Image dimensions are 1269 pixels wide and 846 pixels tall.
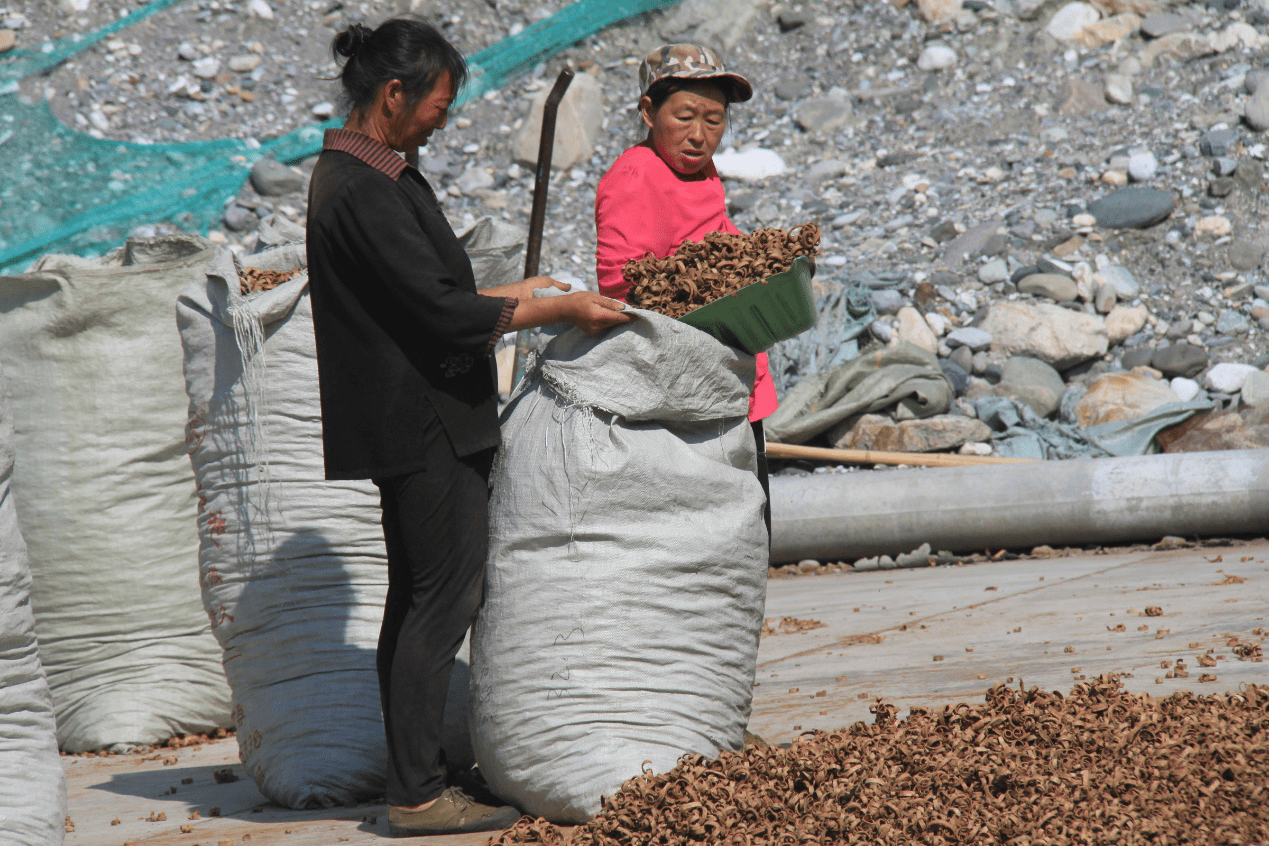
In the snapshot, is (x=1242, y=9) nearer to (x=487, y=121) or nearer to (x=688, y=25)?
(x=688, y=25)

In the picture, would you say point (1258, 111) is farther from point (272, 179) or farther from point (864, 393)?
point (272, 179)

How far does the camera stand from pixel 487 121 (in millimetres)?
10508

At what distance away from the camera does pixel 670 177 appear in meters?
2.79

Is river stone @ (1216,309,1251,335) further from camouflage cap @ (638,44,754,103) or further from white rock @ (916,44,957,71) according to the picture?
camouflage cap @ (638,44,754,103)

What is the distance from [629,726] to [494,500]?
1.65ft

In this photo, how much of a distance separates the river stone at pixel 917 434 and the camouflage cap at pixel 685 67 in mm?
3722

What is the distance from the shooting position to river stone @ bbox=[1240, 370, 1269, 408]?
6221mm

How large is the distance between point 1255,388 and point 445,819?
538 cm

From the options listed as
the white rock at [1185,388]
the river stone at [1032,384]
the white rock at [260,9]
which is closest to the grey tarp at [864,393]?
the river stone at [1032,384]

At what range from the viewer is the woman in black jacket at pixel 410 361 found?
7.29ft

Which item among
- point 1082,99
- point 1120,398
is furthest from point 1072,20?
point 1120,398

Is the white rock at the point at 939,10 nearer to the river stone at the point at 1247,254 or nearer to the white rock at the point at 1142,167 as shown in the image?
the white rock at the point at 1142,167

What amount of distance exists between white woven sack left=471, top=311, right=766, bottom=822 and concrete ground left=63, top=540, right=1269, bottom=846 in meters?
0.23

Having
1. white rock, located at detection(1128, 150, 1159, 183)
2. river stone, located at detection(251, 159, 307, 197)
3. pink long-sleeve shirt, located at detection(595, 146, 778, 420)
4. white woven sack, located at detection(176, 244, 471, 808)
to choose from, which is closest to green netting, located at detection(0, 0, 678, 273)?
river stone, located at detection(251, 159, 307, 197)
